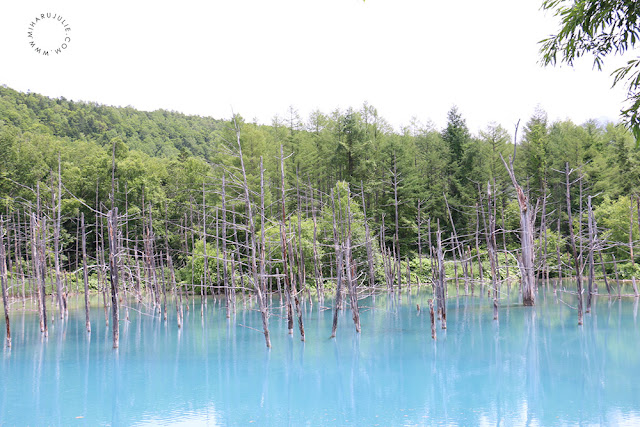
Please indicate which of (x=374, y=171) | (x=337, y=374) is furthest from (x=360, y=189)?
(x=337, y=374)

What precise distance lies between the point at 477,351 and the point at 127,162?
2717cm

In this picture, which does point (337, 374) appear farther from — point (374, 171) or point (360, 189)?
point (374, 171)

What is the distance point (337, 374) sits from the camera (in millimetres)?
11891

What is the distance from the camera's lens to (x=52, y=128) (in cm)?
4812

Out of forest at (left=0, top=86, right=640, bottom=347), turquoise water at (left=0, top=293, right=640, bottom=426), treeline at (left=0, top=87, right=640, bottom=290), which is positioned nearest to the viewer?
turquoise water at (left=0, top=293, right=640, bottom=426)

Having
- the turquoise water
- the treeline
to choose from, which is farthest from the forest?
Result: the turquoise water

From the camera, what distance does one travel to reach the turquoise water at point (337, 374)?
909cm

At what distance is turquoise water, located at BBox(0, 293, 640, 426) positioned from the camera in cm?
909

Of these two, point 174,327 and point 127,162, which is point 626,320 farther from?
point 127,162

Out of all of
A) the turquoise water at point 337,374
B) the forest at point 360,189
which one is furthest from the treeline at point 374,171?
the turquoise water at point 337,374

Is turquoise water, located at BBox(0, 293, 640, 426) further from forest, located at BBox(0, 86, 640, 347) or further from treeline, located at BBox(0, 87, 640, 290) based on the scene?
treeline, located at BBox(0, 87, 640, 290)

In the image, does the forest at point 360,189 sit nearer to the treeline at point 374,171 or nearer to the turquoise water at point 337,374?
the treeline at point 374,171

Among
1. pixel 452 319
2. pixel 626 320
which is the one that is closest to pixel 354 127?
pixel 452 319

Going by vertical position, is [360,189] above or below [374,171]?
below
